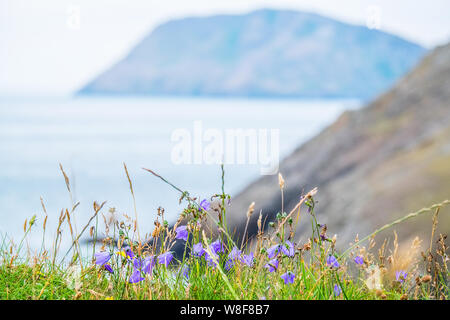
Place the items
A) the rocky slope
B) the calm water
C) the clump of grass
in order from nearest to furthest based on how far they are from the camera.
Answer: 1. the clump of grass
2. the rocky slope
3. the calm water

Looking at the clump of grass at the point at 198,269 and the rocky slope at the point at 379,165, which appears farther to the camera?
the rocky slope at the point at 379,165

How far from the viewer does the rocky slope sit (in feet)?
27.9

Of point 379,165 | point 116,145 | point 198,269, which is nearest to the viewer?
point 198,269

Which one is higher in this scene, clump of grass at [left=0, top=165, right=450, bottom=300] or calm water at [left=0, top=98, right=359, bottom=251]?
calm water at [left=0, top=98, right=359, bottom=251]

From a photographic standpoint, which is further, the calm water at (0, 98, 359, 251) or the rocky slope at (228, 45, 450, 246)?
the calm water at (0, 98, 359, 251)

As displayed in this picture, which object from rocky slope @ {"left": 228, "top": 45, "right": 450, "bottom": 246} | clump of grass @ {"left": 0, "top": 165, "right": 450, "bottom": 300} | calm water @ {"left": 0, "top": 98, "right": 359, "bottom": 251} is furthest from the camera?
calm water @ {"left": 0, "top": 98, "right": 359, "bottom": 251}

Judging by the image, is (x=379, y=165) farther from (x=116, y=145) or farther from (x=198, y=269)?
(x=116, y=145)

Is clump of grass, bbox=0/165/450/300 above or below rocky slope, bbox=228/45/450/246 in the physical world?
below

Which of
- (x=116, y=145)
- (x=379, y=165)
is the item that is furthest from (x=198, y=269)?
(x=116, y=145)

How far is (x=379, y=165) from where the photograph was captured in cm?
1153

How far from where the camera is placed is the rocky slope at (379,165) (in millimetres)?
8508

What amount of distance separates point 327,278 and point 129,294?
2.86 ft

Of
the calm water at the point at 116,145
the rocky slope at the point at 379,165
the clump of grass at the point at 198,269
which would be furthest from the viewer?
the calm water at the point at 116,145
